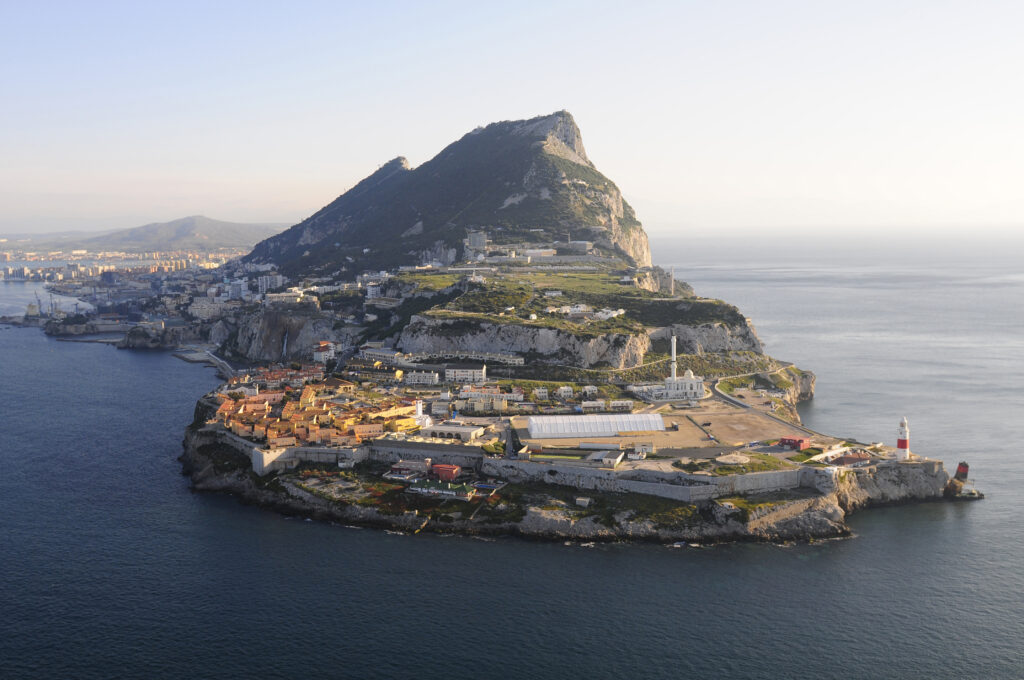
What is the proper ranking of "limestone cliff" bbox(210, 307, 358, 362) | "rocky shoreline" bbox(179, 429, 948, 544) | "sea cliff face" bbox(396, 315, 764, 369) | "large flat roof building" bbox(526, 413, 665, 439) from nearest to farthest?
"rocky shoreline" bbox(179, 429, 948, 544) → "large flat roof building" bbox(526, 413, 665, 439) → "sea cliff face" bbox(396, 315, 764, 369) → "limestone cliff" bbox(210, 307, 358, 362)

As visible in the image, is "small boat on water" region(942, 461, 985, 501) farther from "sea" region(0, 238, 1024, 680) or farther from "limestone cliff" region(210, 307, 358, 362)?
"limestone cliff" region(210, 307, 358, 362)

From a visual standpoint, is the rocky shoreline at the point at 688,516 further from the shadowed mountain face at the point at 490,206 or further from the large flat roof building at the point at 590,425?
the shadowed mountain face at the point at 490,206

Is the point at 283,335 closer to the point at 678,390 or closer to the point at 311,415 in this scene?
the point at 311,415

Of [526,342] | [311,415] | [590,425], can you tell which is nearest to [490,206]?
[526,342]

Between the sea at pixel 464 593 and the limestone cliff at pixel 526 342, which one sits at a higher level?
the limestone cliff at pixel 526 342

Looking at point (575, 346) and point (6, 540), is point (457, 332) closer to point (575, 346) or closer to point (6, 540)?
point (575, 346)

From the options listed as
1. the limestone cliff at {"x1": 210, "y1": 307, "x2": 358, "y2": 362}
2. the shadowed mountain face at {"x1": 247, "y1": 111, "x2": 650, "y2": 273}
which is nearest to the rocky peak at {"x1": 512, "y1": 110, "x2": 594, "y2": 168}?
the shadowed mountain face at {"x1": 247, "y1": 111, "x2": 650, "y2": 273}

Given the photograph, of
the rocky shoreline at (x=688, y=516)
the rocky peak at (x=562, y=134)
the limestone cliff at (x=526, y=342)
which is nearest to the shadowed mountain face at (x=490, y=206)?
the rocky peak at (x=562, y=134)
